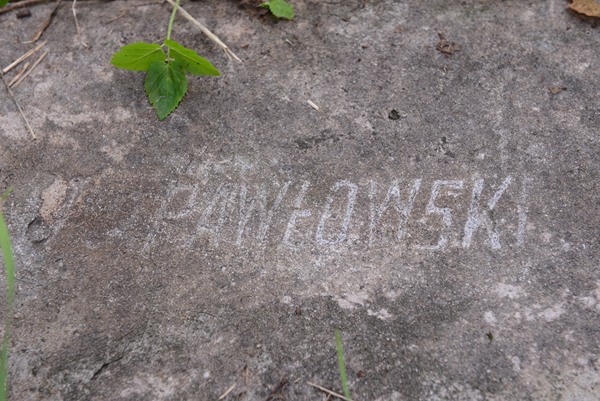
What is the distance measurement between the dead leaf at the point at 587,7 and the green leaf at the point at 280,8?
3.43ft

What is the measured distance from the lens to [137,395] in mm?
1622

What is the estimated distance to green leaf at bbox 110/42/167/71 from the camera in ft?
6.83

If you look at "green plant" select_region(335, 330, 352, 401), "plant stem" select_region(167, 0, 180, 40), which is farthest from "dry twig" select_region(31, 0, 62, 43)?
"green plant" select_region(335, 330, 352, 401)

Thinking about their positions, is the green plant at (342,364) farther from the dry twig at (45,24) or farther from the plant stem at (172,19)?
the dry twig at (45,24)

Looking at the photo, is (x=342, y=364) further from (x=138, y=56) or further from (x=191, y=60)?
(x=138, y=56)

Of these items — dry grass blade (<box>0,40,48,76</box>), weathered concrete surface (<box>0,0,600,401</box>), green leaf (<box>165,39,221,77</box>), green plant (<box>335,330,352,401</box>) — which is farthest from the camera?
dry grass blade (<box>0,40,48,76</box>)

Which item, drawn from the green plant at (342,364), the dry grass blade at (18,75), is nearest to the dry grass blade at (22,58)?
the dry grass blade at (18,75)

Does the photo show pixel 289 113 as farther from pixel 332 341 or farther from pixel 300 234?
pixel 332 341

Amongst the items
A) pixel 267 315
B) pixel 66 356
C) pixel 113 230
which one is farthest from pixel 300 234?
pixel 66 356

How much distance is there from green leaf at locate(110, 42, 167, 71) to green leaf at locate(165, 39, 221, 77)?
0.19 feet

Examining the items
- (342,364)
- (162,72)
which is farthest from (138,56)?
(342,364)

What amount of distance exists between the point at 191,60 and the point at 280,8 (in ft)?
1.52

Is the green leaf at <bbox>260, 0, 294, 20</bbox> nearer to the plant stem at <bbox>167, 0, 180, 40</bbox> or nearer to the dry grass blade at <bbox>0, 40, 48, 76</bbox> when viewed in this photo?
the plant stem at <bbox>167, 0, 180, 40</bbox>

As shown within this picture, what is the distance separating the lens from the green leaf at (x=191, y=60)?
2.05 meters
